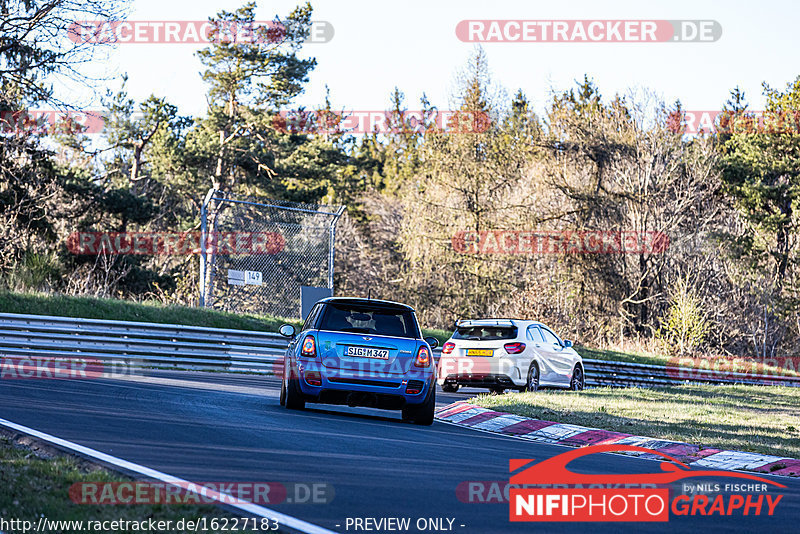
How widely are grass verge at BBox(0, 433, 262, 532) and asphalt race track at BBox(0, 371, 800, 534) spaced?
0.57 meters

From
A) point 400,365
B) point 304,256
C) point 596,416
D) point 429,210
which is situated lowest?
point 596,416

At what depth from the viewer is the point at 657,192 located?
125 feet

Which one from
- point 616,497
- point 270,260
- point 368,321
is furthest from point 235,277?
point 616,497

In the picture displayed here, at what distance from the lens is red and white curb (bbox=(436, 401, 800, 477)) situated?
10.3 m

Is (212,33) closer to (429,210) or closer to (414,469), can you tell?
(429,210)

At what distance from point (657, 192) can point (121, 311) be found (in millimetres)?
23575

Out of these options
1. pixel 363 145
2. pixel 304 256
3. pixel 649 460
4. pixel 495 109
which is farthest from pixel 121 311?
pixel 363 145

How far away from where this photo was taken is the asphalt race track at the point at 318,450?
6.42 meters

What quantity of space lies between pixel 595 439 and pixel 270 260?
45.3 feet

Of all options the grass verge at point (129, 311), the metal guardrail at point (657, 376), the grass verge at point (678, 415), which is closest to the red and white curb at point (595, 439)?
the grass verge at point (678, 415)
